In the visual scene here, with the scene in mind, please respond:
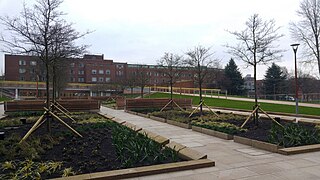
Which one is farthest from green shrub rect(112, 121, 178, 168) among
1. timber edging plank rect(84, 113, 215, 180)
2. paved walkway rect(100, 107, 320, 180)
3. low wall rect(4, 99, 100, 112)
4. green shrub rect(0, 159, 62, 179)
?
low wall rect(4, 99, 100, 112)

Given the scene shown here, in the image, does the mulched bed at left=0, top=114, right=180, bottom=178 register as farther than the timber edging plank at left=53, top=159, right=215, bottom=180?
Yes

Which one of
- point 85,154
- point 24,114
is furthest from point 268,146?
point 24,114

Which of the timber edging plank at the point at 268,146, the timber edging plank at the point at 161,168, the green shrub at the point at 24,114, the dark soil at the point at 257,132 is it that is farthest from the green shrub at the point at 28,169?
the green shrub at the point at 24,114

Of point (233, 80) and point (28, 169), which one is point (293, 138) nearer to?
point (28, 169)

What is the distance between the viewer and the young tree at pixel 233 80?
5859cm

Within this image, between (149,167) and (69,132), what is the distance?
15.7 ft

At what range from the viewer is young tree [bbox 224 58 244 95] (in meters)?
58.6

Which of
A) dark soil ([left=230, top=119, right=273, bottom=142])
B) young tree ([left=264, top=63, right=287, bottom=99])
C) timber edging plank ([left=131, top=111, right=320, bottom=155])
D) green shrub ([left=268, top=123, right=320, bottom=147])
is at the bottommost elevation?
timber edging plank ([left=131, top=111, right=320, bottom=155])

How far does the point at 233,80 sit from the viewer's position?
58.8m

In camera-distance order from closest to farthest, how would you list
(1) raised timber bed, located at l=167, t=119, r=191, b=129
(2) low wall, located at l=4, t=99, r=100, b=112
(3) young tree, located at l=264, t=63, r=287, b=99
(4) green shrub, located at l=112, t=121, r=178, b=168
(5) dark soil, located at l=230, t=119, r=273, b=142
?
(4) green shrub, located at l=112, t=121, r=178, b=168
(5) dark soil, located at l=230, t=119, r=273, b=142
(1) raised timber bed, located at l=167, t=119, r=191, b=129
(2) low wall, located at l=4, t=99, r=100, b=112
(3) young tree, located at l=264, t=63, r=287, b=99

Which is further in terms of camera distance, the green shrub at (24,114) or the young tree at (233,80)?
the young tree at (233,80)

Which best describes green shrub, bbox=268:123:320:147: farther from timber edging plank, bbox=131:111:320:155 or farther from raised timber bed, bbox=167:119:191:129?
raised timber bed, bbox=167:119:191:129

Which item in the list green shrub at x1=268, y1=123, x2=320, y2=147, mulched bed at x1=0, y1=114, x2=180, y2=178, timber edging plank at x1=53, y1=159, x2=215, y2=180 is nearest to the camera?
timber edging plank at x1=53, y1=159, x2=215, y2=180

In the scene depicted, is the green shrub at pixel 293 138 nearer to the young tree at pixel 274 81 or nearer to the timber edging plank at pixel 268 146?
the timber edging plank at pixel 268 146
